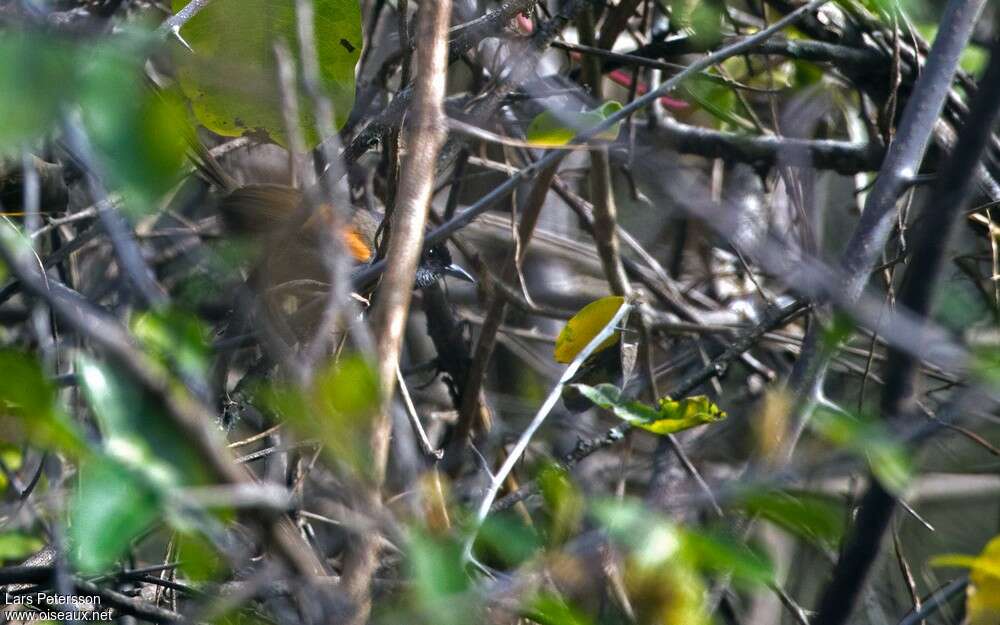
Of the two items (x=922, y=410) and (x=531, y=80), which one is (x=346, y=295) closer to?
(x=922, y=410)

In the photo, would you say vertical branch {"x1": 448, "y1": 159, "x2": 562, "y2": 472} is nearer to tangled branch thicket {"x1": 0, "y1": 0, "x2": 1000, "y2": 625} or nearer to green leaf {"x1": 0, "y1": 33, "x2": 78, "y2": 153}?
tangled branch thicket {"x1": 0, "y1": 0, "x2": 1000, "y2": 625}

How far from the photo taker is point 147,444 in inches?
33.8

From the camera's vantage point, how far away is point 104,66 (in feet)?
2.88

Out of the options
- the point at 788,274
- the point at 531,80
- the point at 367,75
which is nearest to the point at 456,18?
the point at 531,80

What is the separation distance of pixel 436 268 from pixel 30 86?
2.07m

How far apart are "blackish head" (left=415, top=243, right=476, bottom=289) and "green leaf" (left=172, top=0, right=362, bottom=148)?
2.23 ft

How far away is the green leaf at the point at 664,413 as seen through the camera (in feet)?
5.54

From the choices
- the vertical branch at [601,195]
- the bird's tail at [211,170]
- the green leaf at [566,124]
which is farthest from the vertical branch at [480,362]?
the bird's tail at [211,170]

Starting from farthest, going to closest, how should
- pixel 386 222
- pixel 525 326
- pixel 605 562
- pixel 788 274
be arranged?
1. pixel 525 326
2. pixel 386 222
3. pixel 605 562
4. pixel 788 274

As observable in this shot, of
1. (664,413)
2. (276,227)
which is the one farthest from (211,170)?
(664,413)

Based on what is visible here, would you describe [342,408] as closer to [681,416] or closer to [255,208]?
[681,416]

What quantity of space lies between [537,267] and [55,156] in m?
1.81

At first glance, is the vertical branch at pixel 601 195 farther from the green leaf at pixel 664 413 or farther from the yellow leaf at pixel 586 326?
the green leaf at pixel 664 413

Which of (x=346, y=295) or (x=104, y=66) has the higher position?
(x=104, y=66)
